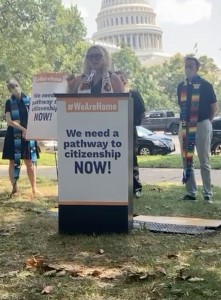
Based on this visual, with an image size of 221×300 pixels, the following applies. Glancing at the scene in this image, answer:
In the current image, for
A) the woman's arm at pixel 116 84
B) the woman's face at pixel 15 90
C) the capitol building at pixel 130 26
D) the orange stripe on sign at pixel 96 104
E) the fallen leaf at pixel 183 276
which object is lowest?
the fallen leaf at pixel 183 276

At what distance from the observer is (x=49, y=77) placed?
24.0 feet

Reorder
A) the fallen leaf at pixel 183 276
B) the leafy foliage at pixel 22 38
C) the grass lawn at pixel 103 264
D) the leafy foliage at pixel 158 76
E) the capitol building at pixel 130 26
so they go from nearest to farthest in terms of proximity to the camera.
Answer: the grass lawn at pixel 103 264 → the fallen leaf at pixel 183 276 → the leafy foliage at pixel 22 38 → the leafy foliage at pixel 158 76 → the capitol building at pixel 130 26

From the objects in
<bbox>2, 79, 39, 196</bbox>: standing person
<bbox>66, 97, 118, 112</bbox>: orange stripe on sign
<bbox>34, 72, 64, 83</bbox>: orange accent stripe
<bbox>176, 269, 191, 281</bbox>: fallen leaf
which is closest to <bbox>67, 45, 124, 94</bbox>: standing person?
<bbox>66, 97, 118, 112</bbox>: orange stripe on sign

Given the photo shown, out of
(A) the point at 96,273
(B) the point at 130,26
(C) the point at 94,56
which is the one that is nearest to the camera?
(A) the point at 96,273

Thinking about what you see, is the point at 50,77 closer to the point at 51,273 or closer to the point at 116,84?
the point at 116,84

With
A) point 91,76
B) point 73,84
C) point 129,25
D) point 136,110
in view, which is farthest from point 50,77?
point 129,25

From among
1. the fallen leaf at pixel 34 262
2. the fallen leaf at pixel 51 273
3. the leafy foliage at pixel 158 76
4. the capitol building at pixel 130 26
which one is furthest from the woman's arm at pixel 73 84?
the capitol building at pixel 130 26

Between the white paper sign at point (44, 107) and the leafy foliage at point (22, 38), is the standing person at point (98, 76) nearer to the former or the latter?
the white paper sign at point (44, 107)

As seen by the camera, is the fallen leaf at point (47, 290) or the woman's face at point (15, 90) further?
the woman's face at point (15, 90)

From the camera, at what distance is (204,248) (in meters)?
4.55

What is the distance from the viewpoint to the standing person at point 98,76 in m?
5.74

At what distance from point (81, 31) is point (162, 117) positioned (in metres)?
14.2

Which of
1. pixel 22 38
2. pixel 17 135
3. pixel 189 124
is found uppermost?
pixel 22 38

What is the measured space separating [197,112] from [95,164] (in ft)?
7.64
